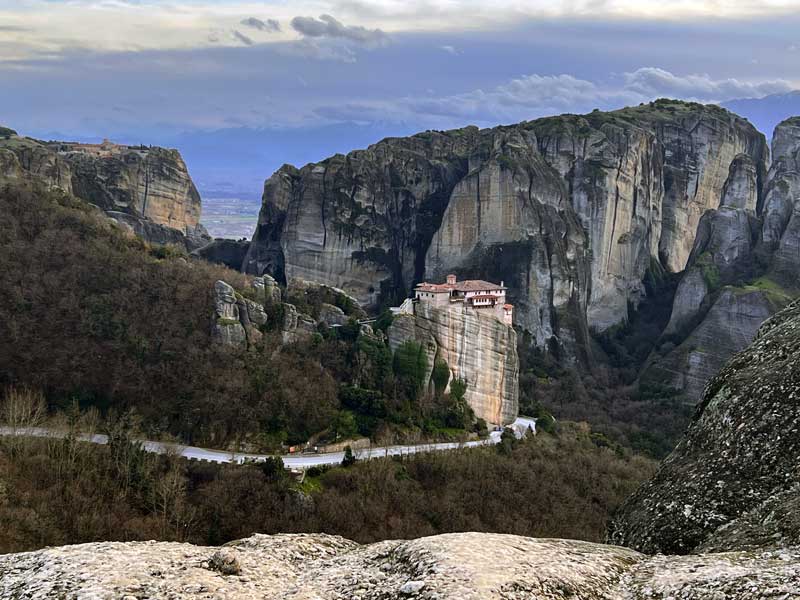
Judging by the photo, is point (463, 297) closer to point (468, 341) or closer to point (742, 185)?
point (468, 341)

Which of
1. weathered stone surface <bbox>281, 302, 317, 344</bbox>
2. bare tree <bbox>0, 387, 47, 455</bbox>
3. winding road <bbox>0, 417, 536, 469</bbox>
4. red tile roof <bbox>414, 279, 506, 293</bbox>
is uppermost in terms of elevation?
red tile roof <bbox>414, 279, 506, 293</bbox>

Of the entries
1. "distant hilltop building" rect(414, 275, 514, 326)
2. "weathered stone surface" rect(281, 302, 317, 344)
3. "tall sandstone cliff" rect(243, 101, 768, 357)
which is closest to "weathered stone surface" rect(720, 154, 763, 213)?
"tall sandstone cliff" rect(243, 101, 768, 357)

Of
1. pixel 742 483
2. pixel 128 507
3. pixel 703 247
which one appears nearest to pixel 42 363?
pixel 128 507

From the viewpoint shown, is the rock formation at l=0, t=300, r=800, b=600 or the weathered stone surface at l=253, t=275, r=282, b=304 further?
the weathered stone surface at l=253, t=275, r=282, b=304

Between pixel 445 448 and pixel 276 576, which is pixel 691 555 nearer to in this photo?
pixel 276 576

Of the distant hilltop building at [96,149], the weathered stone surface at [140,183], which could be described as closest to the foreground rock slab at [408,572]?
the weathered stone surface at [140,183]

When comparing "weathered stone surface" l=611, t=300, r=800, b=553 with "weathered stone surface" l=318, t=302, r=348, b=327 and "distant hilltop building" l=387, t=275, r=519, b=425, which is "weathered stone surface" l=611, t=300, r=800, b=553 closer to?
"distant hilltop building" l=387, t=275, r=519, b=425
